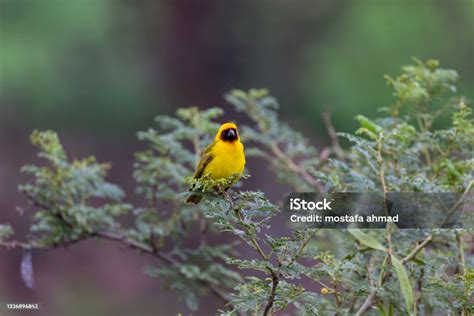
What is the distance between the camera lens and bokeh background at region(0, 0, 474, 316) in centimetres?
382

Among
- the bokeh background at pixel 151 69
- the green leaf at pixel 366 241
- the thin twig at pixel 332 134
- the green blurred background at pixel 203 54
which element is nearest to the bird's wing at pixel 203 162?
the thin twig at pixel 332 134

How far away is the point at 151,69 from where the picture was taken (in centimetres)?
453

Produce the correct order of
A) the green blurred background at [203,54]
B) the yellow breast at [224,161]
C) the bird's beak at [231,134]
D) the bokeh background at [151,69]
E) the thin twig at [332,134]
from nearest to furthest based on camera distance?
1. the yellow breast at [224,161]
2. the bird's beak at [231,134]
3. the thin twig at [332,134]
4. the bokeh background at [151,69]
5. the green blurred background at [203,54]

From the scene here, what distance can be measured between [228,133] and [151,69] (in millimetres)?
2608

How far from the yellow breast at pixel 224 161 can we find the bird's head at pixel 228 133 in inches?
1.8

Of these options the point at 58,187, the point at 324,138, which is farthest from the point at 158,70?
the point at 58,187

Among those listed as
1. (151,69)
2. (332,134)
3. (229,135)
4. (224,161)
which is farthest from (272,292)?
(151,69)

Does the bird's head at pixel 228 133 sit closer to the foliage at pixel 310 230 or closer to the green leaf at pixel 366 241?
the foliage at pixel 310 230

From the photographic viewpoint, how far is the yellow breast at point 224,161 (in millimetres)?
1899

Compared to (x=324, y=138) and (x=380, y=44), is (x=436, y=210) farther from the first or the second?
(x=380, y=44)

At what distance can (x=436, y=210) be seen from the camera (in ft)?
4.70

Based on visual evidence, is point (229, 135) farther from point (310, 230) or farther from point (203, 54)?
point (203, 54)

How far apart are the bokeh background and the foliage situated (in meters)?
1.39

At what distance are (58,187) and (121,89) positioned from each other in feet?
7.75
